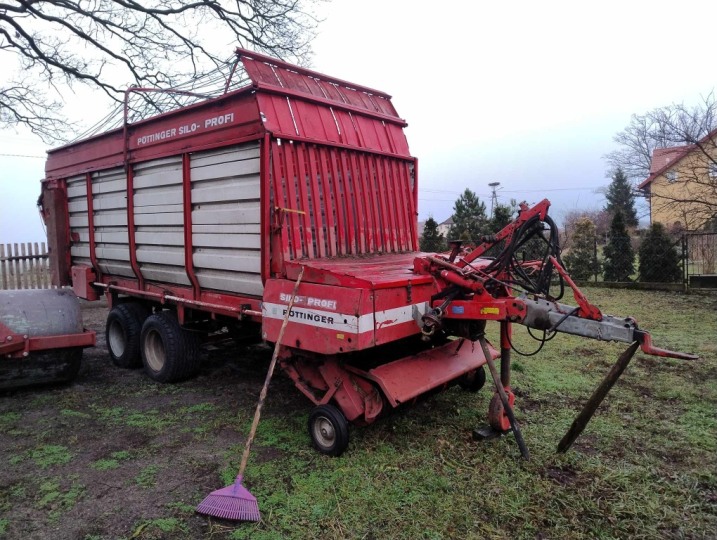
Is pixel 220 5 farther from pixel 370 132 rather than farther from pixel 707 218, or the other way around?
pixel 707 218

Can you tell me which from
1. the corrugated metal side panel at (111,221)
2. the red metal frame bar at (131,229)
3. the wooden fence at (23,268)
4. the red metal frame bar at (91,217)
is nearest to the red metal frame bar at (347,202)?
the red metal frame bar at (131,229)

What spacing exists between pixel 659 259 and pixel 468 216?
6680 millimetres

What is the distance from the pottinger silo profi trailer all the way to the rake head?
82 centimetres

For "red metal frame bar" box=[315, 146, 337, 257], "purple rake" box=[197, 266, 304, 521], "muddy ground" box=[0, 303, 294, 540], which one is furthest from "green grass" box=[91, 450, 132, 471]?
"red metal frame bar" box=[315, 146, 337, 257]

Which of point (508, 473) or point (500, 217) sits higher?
point (500, 217)

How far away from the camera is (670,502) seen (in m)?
3.01

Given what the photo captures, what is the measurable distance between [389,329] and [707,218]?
13.3 metres

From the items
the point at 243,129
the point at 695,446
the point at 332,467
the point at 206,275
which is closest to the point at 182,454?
the point at 332,467

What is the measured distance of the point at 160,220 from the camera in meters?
5.40

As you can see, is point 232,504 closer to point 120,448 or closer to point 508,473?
point 120,448

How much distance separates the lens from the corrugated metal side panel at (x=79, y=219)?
6.89 metres

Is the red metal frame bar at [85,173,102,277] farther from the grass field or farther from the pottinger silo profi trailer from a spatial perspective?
the grass field

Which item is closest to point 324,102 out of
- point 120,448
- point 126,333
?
point 120,448

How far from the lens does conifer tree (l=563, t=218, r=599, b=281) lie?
14719 mm
